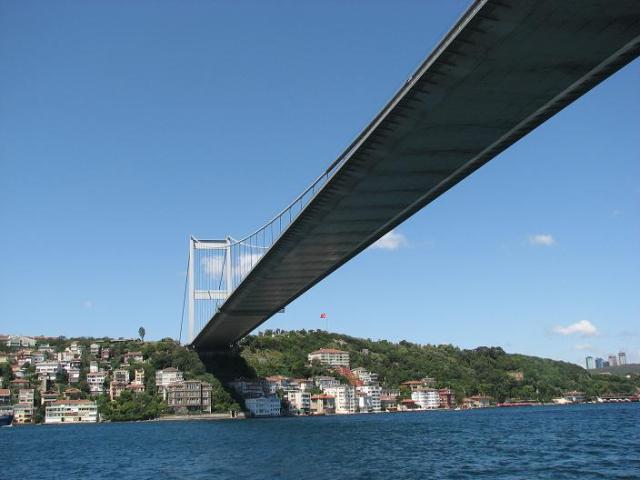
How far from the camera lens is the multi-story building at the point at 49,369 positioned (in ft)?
313

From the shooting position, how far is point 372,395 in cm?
10250

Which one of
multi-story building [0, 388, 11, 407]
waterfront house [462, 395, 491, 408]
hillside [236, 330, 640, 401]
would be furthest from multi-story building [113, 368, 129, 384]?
waterfront house [462, 395, 491, 408]

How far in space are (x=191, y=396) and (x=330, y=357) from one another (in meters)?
42.2

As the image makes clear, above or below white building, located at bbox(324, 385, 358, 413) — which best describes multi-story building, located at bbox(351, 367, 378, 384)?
above

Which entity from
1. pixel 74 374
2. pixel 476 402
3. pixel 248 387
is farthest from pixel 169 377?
pixel 476 402

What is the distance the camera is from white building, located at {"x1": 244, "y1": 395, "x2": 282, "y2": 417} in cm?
7519

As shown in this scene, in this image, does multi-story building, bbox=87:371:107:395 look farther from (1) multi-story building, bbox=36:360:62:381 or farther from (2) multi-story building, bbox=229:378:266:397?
(2) multi-story building, bbox=229:378:266:397

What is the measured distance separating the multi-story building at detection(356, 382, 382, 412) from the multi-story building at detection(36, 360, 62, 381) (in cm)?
4177

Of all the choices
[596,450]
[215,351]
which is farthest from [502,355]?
[596,450]

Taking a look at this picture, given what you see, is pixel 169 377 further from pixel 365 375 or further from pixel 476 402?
pixel 476 402

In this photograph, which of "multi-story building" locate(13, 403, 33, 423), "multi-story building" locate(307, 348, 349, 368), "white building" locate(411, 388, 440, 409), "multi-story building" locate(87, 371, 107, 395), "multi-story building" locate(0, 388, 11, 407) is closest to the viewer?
"multi-story building" locate(13, 403, 33, 423)

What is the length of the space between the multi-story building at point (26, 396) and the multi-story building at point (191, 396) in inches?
686

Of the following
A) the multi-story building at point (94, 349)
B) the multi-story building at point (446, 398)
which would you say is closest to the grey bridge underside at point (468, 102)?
the multi-story building at point (446, 398)

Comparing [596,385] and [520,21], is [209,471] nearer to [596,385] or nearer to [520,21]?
[520,21]
